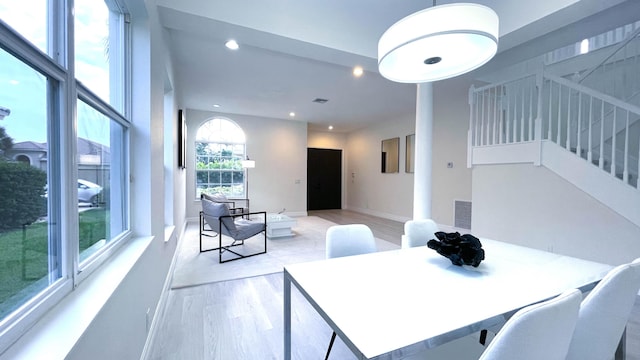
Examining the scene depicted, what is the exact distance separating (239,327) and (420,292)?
4.89ft

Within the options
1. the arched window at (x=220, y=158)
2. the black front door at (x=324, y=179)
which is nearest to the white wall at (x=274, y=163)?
the arched window at (x=220, y=158)

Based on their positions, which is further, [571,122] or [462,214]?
[462,214]

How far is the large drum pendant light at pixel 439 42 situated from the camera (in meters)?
1.03

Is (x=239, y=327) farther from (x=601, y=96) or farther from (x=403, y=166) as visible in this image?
(x=403, y=166)

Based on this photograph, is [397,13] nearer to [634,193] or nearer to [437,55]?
[437,55]

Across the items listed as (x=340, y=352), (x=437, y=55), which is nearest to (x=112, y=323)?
(x=340, y=352)

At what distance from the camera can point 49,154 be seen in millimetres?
852

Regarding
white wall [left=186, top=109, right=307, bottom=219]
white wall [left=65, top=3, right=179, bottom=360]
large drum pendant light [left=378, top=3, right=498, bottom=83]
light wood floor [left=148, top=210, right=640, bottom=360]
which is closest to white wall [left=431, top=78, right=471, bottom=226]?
light wood floor [left=148, top=210, right=640, bottom=360]

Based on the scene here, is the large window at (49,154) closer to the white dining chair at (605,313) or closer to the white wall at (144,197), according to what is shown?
the white wall at (144,197)

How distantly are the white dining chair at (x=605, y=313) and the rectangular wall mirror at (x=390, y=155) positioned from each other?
18.6 feet

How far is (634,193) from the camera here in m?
2.26

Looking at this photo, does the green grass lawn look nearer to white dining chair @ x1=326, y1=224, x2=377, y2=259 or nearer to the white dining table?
the white dining table

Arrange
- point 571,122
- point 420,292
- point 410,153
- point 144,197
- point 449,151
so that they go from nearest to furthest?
point 420,292
point 144,197
point 571,122
point 449,151
point 410,153

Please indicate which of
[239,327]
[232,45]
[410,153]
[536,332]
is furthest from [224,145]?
[536,332]
